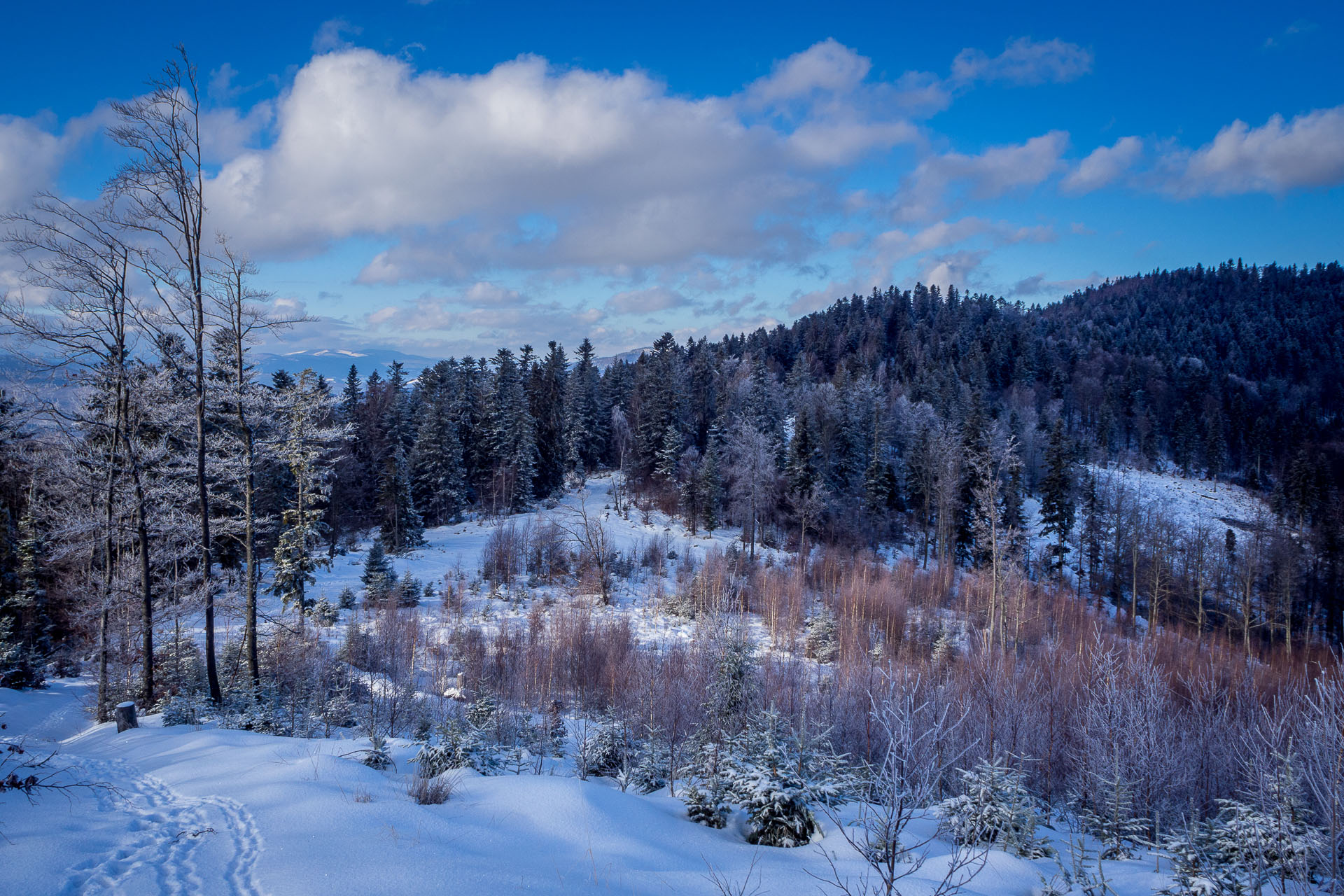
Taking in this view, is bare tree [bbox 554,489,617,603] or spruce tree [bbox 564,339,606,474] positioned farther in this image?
spruce tree [bbox 564,339,606,474]

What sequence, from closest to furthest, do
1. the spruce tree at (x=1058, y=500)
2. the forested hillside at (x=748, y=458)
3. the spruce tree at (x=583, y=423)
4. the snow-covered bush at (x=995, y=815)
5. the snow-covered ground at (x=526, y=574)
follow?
the snow-covered bush at (x=995, y=815)
the forested hillside at (x=748, y=458)
the snow-covered ground at (x=526, y=574)
the spruce tree at (x=1058, y=500)
the spruce tree at (x=583, y=423)

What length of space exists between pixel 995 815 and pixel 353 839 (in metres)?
7.40

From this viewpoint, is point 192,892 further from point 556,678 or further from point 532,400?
point 532,400

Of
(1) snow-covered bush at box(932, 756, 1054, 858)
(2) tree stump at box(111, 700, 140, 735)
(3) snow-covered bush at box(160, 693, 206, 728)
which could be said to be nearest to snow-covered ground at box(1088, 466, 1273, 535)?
(1) snow-covered bush at box(932, 756, 1054, 858)

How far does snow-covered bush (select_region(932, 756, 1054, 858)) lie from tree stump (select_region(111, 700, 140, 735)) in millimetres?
13099

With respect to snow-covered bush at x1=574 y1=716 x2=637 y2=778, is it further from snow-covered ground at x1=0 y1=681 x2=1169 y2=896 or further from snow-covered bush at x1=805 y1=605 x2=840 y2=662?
snow-covered bush at x1=805 y1=605 x2=840 y2=662

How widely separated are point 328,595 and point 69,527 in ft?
58.3

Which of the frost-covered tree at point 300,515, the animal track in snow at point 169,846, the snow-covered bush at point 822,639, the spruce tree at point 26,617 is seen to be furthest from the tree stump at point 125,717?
the snow-covered bush at point 822,639

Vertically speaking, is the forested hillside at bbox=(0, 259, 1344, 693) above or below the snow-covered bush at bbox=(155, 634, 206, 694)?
above

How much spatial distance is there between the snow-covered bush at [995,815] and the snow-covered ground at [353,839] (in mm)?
360

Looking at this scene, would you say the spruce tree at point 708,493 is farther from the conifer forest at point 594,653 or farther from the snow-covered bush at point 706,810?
the snow-covered bush at point 706,810

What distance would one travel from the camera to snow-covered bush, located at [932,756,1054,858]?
23.9ft

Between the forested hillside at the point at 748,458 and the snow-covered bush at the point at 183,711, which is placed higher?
the forested hillside at the point at 748,458

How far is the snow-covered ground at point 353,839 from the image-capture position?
445 cm
